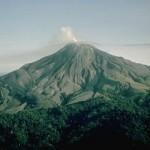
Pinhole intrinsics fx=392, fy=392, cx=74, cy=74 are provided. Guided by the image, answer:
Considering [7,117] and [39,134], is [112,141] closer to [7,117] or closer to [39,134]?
[39,134]

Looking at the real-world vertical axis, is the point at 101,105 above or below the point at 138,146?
below

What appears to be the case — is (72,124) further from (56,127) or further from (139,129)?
(139,129)

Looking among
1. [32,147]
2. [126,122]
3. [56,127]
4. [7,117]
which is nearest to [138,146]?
[126,122]

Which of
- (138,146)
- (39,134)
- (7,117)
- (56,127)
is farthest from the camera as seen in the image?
(7,117)

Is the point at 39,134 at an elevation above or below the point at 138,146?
below

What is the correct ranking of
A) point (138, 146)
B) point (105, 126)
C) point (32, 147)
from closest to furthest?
point (138, 146)
point (105, 126)
point (32, 147)

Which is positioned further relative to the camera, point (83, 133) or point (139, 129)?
point (83, 133)

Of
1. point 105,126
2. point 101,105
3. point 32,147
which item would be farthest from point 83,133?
point 101,105
